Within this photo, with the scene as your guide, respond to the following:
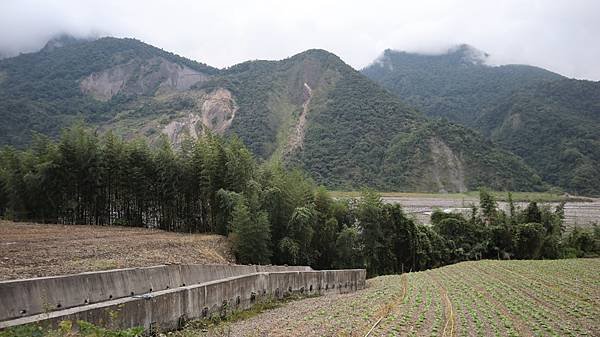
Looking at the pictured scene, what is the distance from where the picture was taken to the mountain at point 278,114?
86062 mm

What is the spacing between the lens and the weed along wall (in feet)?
21.2

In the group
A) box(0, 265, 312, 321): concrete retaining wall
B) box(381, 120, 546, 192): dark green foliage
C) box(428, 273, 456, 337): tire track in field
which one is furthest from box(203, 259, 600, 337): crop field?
box(381, 120, 546, 192): dark green foliage

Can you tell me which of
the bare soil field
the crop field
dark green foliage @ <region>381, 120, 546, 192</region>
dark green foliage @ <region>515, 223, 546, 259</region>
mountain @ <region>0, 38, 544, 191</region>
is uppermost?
mountain @ <region>0, 38, 544, 191</region>

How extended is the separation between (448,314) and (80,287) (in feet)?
27.2

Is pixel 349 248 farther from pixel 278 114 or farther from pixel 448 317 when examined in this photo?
pixel 278 114

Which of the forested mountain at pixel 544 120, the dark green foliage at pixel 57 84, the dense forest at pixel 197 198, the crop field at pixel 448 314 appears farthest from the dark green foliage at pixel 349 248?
the forested mountain at pixel 544 120

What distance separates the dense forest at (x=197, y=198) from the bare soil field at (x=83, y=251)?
12.7 feet

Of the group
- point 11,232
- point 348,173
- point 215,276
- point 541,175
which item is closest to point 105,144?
point 11,232

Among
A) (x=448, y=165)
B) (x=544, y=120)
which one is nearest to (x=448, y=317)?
(x=448, y=165)

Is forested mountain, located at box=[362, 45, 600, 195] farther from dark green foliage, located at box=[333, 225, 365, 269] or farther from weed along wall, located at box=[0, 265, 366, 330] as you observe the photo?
weed along wall, located at box=[0, 265, 366, 330]

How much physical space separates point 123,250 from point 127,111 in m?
104

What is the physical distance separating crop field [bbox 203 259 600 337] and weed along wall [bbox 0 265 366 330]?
22.5 inches

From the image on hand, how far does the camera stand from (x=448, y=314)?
11.1 meters

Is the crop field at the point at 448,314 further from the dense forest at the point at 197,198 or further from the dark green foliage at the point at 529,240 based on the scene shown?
the dark green foliage at the point at 529,240
